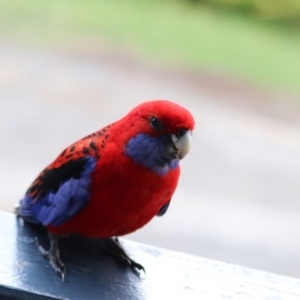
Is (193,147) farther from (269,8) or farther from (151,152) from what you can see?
(151,152)

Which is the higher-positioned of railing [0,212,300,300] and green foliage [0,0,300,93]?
green foliage [0,0,300,93]

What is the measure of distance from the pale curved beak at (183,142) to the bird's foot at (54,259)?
0.26m

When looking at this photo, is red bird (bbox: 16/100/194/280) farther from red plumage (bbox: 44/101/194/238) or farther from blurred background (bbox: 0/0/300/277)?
blurred background (bbox: 0/0/300/277)

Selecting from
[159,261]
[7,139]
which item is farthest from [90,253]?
[7,139]

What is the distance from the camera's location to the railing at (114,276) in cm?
82

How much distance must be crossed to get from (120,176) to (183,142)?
0.38ft

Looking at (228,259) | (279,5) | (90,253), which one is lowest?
(228,259)

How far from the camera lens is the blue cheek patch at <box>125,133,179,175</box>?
832 millimetres

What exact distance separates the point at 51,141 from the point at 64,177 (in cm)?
95

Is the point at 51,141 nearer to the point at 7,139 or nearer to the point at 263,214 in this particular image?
the point at 7,139

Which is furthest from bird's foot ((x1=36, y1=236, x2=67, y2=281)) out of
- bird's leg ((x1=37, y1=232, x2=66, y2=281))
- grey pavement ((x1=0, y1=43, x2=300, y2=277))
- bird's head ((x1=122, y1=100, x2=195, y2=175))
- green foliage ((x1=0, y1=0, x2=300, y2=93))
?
green foliage ((x1=0, y1=0, x2=300, y2=93))

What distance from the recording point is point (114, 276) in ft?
2.95

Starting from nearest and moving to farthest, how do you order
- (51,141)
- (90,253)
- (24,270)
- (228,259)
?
(24,270) → (90,253) → (228,259) → (51,141)

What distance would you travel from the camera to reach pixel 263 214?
1.71 metres
